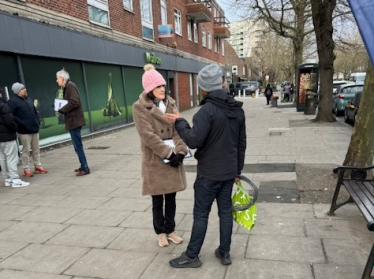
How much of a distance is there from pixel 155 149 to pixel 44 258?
5.35ft

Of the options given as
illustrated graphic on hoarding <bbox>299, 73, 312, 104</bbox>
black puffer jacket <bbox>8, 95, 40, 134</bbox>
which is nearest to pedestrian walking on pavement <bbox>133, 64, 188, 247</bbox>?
black puffer jacket <bbox>8, 95, 40, 134</bbox>

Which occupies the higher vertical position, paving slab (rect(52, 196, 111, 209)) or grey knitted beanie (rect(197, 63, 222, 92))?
grey knitted beanie (rect(197, 63, 222, 92))

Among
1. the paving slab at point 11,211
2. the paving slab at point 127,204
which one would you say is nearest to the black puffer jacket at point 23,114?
the paving slab at point 11,211

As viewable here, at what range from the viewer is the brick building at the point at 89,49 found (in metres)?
7.86

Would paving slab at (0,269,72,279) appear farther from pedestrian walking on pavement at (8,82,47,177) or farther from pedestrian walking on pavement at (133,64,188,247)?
pedestrian walking on pavement at (8,82,47,177)

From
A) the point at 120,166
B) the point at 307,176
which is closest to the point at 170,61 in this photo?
the point at 120,166

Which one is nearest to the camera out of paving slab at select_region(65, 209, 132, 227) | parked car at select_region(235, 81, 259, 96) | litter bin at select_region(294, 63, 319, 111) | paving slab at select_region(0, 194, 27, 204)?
paving slab at select_region(65, 209, 132, 227)

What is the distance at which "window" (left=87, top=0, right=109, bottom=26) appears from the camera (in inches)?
430

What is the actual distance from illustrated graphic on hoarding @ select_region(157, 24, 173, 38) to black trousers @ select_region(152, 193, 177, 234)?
14257mm

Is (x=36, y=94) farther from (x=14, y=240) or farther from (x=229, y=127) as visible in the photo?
(x=229, y=127)

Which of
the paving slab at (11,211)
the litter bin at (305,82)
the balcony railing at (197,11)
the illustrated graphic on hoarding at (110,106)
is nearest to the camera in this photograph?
the paving slab at (11,211)

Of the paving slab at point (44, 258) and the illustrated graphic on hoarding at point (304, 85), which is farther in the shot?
the illustrated graphic on hoarding at point (304, 85)

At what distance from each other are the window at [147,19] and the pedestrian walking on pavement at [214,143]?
13.2 meters

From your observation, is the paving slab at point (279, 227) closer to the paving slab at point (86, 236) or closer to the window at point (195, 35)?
the paving slab at point (86, 236)
